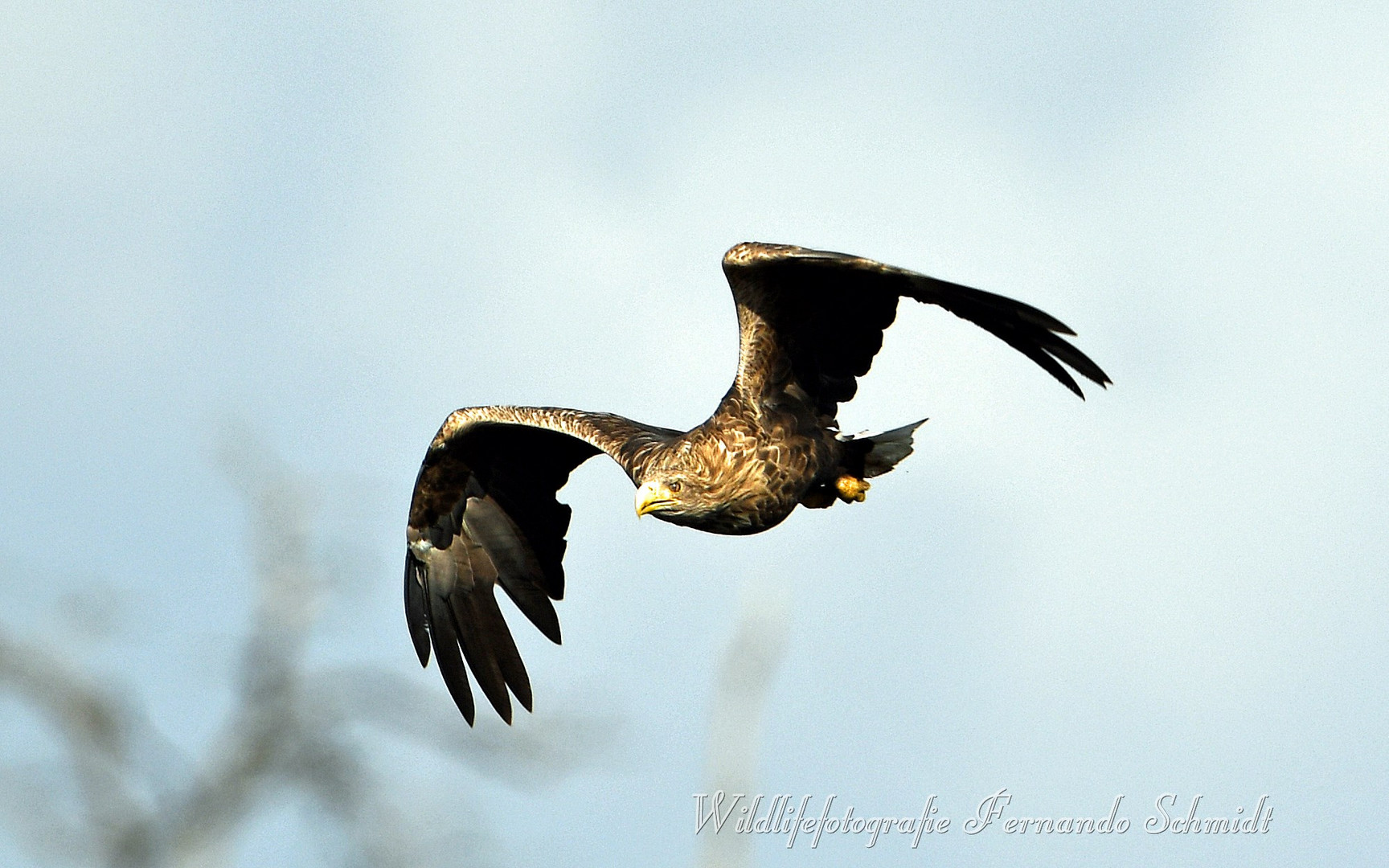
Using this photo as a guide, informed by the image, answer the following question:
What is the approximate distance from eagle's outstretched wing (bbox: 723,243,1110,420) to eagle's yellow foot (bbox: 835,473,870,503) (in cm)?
41

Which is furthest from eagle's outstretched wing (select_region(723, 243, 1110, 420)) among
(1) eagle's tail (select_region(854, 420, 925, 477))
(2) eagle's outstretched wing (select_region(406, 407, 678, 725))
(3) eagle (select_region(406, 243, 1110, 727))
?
(2) eagle's outstretched wing (select_region(406, 407, 678, 725))

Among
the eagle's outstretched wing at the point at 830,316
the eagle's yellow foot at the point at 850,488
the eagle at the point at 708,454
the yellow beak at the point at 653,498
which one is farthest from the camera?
the eagle's yellow foot at the point at 850,488

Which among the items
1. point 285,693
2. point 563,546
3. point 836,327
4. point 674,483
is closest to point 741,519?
point 674,483

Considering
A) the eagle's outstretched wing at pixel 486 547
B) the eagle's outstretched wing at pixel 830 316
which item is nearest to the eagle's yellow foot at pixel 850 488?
the eagle's outstretched wing at pixel 830 316

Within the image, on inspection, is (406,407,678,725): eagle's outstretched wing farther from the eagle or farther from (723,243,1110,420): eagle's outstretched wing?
(723,243,1110,420): eagle's outstretched wing

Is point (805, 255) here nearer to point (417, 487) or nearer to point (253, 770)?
point (417, 487)

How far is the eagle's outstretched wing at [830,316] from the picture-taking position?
7.45m

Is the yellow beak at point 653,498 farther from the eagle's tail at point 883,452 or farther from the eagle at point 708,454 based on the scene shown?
the eagle's tail at point 883,452

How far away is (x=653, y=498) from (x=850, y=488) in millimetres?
1356

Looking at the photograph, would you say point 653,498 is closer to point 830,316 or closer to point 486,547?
point 830,316

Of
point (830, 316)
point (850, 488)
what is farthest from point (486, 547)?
point (830, 316)

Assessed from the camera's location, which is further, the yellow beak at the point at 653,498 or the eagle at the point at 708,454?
the yellow beak at the point at 653,498

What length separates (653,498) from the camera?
316 inches

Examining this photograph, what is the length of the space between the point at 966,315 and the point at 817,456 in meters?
1.20
